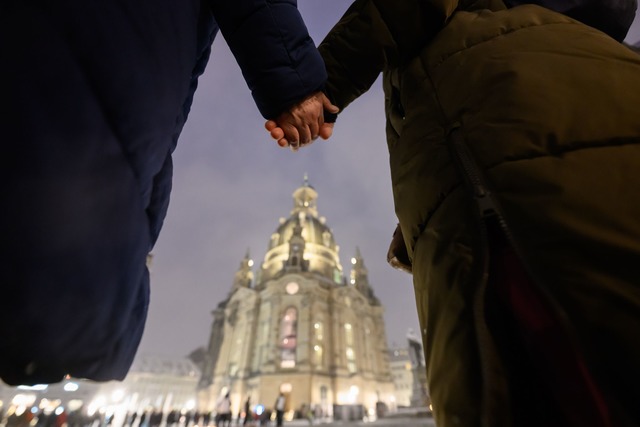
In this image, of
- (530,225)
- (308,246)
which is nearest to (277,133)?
(530,225)

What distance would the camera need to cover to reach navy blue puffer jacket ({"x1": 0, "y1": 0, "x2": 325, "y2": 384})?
2.72 feet

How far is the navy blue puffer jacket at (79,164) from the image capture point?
0.83m

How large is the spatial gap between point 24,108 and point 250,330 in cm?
3917

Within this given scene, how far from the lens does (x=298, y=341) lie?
33719 millimetres

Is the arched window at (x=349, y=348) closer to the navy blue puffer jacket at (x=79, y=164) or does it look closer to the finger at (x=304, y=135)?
the finger at (x=304, y=135)

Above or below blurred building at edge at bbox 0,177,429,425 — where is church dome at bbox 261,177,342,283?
above

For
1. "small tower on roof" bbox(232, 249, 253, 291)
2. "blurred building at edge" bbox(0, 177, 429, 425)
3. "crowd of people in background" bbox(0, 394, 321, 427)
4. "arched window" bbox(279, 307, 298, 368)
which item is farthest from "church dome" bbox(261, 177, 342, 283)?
"crowd of people in background" bbox(0, 394, 321, 427)

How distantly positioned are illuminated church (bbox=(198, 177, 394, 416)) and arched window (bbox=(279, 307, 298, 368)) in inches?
4.1

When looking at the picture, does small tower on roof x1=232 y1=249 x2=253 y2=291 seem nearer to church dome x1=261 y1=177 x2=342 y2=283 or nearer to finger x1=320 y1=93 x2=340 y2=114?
church dome x1=261 y1=177 x2=342 y2=283

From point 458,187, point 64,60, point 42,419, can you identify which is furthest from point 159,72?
point 42,419

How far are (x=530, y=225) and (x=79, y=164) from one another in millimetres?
1440

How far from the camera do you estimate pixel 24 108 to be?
0.83 meters

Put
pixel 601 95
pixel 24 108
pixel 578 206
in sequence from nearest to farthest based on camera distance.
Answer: pixel 24 108 → pixel 578 206 → pixel 601 95

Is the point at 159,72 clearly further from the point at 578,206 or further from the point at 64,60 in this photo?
the point at 578,206
